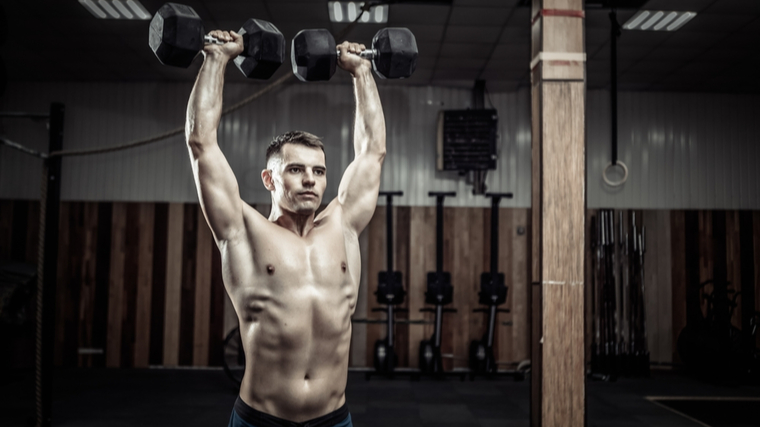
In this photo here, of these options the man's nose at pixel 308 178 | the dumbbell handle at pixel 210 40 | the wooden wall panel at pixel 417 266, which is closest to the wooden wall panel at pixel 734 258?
the wooden wall panel at pixel 417 266

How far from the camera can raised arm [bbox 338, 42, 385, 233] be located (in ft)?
5.68

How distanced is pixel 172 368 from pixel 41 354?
2773mm

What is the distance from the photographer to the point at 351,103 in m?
6.48

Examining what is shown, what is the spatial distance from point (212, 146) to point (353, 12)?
11.5 ft

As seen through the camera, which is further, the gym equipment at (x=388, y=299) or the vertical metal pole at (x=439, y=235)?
the vertical metal pole at (x=439, y=235)

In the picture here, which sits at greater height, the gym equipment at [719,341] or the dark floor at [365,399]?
the gym equipment at [719,341]

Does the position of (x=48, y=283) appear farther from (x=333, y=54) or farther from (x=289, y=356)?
(x=333, y=54)

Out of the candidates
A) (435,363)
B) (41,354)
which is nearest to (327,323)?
(41,354)

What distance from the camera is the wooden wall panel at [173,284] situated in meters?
6.26

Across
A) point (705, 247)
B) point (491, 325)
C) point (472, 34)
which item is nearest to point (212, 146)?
point (472, 34)

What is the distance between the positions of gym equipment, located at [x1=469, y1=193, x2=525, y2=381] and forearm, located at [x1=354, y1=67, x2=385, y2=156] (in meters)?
4.20

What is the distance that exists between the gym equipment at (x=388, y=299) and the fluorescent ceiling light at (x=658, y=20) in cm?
262

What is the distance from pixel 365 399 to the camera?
4848 millimetres

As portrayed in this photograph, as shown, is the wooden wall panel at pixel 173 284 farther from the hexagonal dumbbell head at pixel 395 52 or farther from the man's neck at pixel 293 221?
the hexagonal dumbbell head at pixel 395 52
